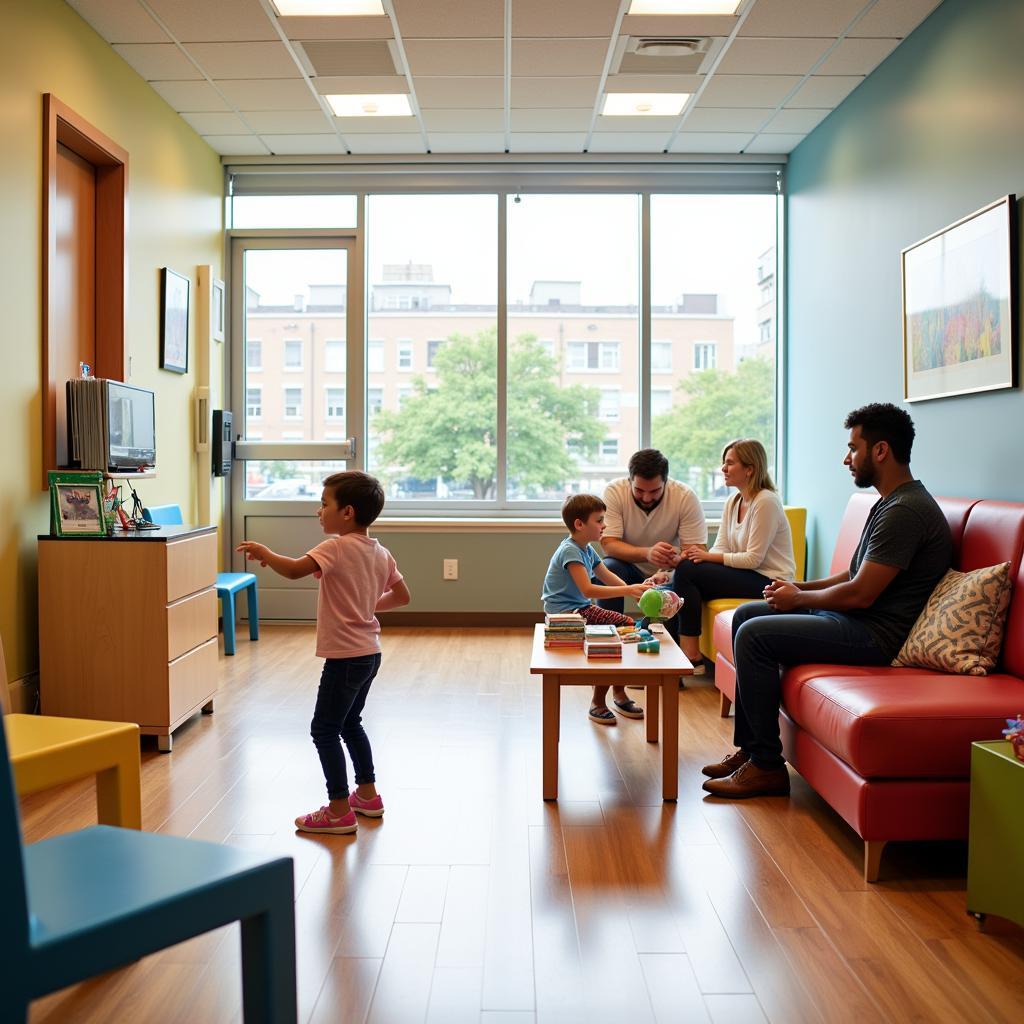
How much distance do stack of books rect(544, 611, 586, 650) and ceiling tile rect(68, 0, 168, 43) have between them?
3.11 meters

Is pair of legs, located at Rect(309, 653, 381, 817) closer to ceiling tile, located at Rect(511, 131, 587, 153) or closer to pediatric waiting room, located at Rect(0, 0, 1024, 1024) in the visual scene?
pediatric waiting room, located at Rect(0, 0, 1024, 1024)

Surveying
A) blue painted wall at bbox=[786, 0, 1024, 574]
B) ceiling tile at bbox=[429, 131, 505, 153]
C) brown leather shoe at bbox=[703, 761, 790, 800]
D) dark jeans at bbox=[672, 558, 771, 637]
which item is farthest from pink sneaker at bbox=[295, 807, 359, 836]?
ceiling tile at bbox=[429, 131, 505, 153]

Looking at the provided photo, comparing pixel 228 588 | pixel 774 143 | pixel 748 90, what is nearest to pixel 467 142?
pixel 748 90

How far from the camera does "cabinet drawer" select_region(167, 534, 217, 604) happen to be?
355 centimetres

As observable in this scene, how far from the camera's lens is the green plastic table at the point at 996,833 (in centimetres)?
202

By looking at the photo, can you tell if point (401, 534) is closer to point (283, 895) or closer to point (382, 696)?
point (382, 696)

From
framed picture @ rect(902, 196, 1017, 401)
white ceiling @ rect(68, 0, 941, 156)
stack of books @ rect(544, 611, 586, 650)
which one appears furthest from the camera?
white ceiling @ rect(68, 0, 941, 156)

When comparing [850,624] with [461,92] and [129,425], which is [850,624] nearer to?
[129,425]

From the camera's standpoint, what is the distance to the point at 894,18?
13.5 feet

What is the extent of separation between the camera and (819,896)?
2.32 meters

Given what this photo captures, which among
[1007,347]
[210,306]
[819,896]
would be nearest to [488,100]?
[210,306]

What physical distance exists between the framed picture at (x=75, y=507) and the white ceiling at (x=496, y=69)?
6.70ft

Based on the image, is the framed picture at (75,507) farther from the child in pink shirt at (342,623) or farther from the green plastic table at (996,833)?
the green plastic table at (996,833)

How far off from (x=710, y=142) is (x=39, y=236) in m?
3.85
